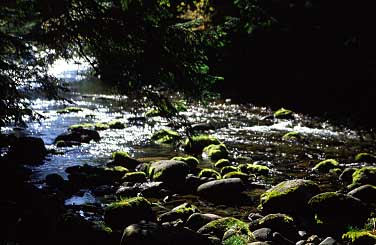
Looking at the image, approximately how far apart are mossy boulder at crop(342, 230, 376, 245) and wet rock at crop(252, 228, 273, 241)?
1399mm

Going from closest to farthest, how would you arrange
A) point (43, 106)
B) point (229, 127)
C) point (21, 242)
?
point (21, 242) → point (229, 127) → point (43, 106)

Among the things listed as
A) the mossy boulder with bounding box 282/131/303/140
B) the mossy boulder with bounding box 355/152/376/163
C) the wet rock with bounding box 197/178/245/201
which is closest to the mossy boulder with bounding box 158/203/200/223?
the wet rock with bounding box 197/178/245/201

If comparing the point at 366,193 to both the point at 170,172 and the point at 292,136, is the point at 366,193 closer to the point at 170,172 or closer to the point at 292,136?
the point at 170,172

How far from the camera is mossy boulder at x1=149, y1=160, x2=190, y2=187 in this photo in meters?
12.5

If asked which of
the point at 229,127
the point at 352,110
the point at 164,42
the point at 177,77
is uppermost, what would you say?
the point at 164,42

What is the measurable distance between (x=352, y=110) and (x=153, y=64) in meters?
3.87

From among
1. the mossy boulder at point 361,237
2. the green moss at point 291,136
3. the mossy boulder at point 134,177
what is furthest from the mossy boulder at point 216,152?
the mossy boulder at point 361,237

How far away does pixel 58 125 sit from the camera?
2105 cm

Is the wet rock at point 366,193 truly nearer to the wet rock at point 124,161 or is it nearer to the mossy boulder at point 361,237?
the mossy boulder at point 361,237

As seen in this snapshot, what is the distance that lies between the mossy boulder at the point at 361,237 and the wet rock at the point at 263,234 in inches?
55.1

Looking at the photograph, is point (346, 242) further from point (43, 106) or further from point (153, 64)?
point (43, 106)

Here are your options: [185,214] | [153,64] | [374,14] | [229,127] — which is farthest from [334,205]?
[229,127]

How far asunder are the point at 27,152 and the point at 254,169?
7.32 metres

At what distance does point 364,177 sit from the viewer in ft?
39.9
